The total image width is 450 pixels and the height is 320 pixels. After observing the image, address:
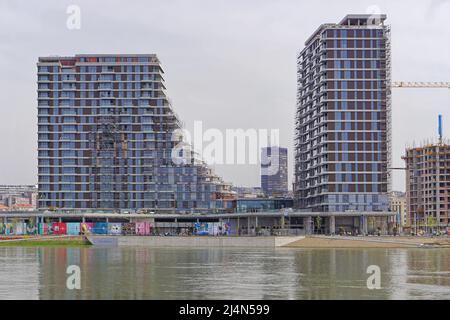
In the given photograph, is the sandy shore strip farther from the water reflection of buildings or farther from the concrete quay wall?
the water reflection of buildings

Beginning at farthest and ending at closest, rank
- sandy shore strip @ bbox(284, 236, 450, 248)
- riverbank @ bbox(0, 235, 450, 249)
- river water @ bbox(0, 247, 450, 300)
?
riverbank @ bbox(0, 235, 450, 249), sandy shore strip @ bbox(284, 236, 450, 248), river water @ bbox(0, 247, 450, 300)

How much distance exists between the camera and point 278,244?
162m

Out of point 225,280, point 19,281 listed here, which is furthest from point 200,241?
point 19,281

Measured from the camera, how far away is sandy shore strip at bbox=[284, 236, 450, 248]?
157000 millimetres

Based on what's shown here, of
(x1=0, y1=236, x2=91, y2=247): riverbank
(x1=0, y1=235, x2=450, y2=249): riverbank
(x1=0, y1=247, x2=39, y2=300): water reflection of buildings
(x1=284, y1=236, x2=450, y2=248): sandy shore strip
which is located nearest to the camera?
(x1=0, y1=247, x2=39, y2=300): water reflection of buildings

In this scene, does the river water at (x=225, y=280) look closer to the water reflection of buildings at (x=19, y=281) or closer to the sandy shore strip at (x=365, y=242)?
the water reflection of buildings at (x=19, y=281)

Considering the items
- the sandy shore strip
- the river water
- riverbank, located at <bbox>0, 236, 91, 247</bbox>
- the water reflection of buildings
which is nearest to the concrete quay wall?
the sandy shore strip

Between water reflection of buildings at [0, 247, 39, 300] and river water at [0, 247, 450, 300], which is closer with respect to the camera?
water reflection of buildings at [0, 247, 39, 300]

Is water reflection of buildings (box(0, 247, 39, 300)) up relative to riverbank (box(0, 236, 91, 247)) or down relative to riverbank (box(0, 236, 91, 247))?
up

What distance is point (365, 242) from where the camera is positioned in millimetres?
158125

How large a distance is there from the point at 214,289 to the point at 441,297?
18020 mm

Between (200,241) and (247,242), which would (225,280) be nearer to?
(247,242)

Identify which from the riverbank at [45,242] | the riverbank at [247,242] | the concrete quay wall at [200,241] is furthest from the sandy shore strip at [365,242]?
the riverbank at [45,242]
